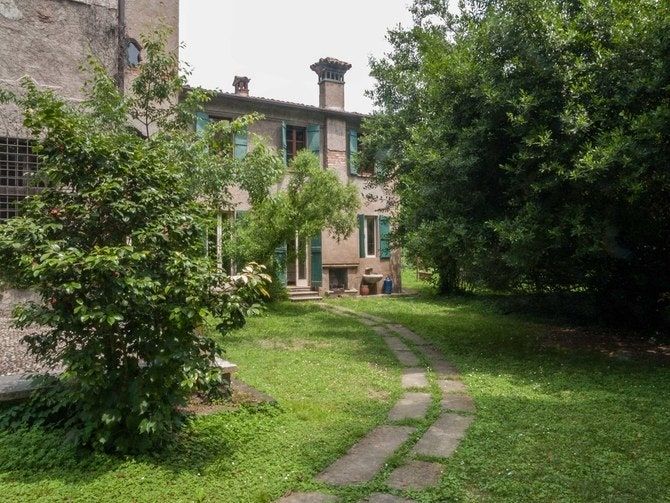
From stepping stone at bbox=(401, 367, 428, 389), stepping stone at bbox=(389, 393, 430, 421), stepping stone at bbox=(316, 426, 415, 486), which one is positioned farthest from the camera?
stepping stone at bbox=(401, 367, 428, 389)

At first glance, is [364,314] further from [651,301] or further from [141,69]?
[141,69]

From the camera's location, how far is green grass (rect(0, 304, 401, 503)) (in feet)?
10.3

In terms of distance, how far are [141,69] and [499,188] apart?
5.70 meters

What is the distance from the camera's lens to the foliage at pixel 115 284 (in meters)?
3.41

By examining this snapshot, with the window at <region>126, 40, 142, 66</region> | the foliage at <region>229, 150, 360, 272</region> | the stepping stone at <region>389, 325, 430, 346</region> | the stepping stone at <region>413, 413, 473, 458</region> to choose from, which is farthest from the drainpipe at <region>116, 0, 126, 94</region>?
the stepping stone at <region>413, 413, 473, 458</region>

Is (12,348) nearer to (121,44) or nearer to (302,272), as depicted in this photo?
(121,44)

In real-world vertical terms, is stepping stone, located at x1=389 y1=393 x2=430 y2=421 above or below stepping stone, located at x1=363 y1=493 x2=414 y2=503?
→ below

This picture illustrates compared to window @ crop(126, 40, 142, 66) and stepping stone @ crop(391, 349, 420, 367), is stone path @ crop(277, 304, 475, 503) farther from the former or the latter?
window @ crop(126, 40, 142, 66)

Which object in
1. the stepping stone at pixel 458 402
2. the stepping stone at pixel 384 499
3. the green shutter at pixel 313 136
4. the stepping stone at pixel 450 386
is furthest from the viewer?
the green shutter at pixel 313 136

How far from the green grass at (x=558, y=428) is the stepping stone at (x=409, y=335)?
454mm

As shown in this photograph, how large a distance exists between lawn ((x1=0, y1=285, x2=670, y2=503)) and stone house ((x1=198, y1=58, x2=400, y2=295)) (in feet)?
32.3

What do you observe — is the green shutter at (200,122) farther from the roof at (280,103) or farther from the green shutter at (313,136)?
the green shutter at (313,136)

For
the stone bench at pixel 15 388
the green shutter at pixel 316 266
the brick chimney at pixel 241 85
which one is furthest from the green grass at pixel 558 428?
the brick chimney at pixel 241 85

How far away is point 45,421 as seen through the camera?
3.96 m
